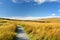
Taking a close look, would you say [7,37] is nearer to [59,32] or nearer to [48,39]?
[48,39]

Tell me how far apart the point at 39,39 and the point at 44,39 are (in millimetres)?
520

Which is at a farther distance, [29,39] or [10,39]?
[29,39]

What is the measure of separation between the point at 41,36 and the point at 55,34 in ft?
3.99

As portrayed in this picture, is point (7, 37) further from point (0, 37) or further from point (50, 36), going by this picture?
point (50, 36)

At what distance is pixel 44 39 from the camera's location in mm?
13344

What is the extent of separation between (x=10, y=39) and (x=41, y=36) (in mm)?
2377

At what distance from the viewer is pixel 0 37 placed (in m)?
12.7

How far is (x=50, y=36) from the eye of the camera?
517 inches

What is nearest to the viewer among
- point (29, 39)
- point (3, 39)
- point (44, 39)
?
point (3, 39)

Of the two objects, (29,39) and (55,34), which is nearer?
(55,34)

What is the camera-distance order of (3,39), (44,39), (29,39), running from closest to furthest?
(3,39)
(44,39)
(29,39)

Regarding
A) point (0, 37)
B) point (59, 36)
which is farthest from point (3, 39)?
point (59, 36)

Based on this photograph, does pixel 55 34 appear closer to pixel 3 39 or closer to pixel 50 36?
pixel 50 36

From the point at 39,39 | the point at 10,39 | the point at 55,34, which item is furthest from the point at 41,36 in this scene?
the point at 10,39
